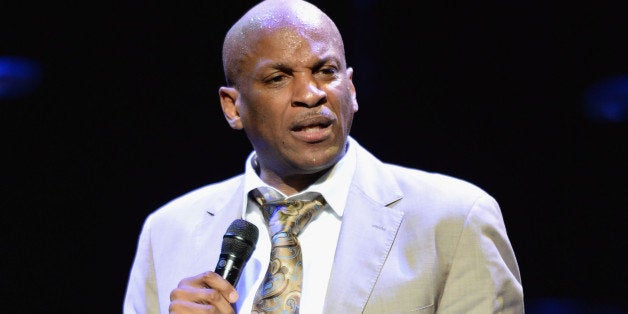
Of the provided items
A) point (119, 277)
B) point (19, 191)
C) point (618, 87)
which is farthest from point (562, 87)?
point (19, 191)

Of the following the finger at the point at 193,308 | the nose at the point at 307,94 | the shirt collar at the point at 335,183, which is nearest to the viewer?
the finger at the point at 193,308

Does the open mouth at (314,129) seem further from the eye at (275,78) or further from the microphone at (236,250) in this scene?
the microphone at (236,250)

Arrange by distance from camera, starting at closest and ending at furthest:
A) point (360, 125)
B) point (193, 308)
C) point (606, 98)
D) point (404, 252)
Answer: point (193, 308) → point (404, 252) → point (606, 98) → point (360, 125)

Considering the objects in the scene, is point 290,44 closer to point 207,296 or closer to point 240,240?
point 240,240

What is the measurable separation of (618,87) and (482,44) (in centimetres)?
49

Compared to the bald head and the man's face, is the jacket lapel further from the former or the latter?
the bald head

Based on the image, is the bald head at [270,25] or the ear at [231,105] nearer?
the bald head at [270,25]

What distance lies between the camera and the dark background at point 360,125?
115 inches

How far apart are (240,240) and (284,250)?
24 centimetres

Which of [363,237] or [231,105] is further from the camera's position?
[231,105]

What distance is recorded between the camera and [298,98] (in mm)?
2166

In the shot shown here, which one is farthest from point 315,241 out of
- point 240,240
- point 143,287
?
point 143,287

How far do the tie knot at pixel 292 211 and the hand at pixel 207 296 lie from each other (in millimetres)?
383

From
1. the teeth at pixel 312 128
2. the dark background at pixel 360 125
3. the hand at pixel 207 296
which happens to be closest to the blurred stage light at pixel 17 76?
the dark background at pixel 360 125
